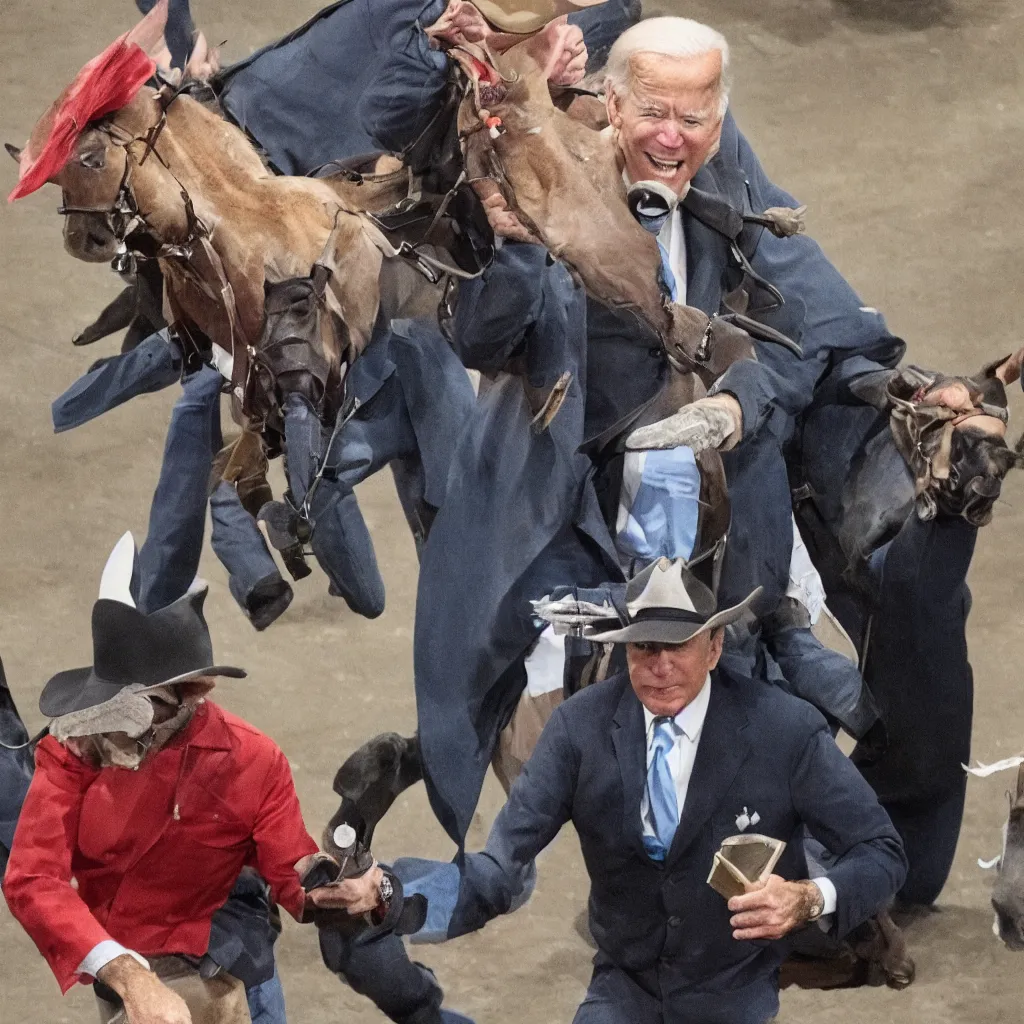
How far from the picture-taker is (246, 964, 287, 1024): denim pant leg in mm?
5359

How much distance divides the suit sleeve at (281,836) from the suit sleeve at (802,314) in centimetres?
118

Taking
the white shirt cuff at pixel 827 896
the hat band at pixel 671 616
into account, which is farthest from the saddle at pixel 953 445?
the white shirt cuff at pixel 827 896

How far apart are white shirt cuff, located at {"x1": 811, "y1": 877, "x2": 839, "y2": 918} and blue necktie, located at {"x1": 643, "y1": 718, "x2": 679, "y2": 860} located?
303 millimetres

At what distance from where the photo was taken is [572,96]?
5203 millimetres

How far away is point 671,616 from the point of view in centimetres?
502

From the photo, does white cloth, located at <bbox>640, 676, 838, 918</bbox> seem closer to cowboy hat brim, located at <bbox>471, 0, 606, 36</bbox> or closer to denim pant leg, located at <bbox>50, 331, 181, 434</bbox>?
cowboy hat brim, located at <bbox>471, 0, 606, 36</bbox>

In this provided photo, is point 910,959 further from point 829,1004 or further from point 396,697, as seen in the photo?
point 396,697

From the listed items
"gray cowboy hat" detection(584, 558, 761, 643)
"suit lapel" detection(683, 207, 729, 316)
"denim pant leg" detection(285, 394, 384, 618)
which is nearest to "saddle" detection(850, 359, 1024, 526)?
"suit lapel" detection(683, 207, 729, 316)

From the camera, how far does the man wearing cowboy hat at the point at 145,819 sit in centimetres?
496

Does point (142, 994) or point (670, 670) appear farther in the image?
point (670, 670)

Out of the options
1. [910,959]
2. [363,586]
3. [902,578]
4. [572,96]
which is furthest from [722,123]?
[910,959]

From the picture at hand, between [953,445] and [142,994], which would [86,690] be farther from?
[953,445]

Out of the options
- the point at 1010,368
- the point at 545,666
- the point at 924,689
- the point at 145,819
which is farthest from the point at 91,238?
the point at 924,689

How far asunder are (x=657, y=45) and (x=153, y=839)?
5.77 feet
